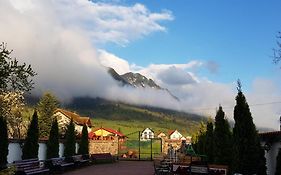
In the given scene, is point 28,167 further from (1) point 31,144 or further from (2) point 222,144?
(2) point 222,144

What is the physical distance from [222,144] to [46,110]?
1776 inches

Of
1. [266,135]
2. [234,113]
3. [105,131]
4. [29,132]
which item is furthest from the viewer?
[105,131]

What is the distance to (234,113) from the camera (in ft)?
46.1

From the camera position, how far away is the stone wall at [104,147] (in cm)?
4306

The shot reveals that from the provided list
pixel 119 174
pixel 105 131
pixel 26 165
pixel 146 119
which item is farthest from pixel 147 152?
pixel 146 119

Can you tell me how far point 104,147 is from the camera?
141ft

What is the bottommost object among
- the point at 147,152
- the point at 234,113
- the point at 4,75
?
the point at 147,152

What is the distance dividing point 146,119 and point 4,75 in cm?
18718

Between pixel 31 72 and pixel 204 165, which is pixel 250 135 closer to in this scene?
pixel 204 165

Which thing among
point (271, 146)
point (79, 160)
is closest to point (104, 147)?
point (79, 160)

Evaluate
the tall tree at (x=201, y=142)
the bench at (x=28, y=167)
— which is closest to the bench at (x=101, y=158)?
the tall tree at (x=201, y=142)

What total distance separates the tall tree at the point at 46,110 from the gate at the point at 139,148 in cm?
1222

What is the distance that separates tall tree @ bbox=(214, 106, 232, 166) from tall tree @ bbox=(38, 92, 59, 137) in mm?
37130

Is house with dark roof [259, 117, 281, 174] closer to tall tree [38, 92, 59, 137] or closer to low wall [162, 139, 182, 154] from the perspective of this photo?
low wall [162, 139, 182, 154]
